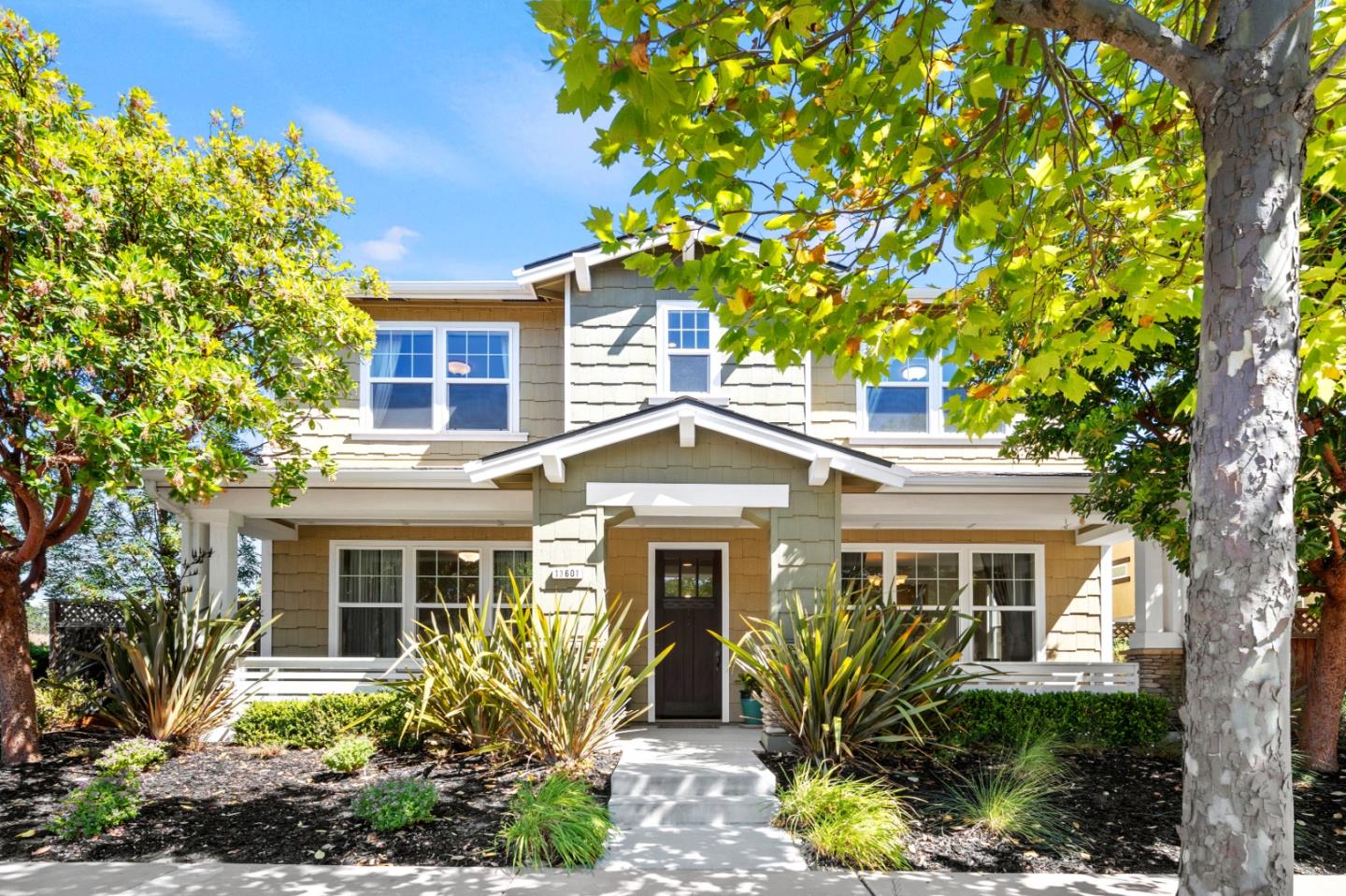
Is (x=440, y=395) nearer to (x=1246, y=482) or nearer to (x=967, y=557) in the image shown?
(x=967, y=557)

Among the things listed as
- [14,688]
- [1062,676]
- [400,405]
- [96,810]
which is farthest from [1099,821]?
[14,688]

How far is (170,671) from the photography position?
8.95 m

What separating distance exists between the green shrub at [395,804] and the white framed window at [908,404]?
7544 mm

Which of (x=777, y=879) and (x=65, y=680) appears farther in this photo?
(x=65, y=680)

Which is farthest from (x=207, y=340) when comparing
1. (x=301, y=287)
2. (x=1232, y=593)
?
(x=1232, y=593)

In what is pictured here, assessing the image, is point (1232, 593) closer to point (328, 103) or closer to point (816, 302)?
point (816, 302)

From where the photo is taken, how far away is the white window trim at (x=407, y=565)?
12266mm

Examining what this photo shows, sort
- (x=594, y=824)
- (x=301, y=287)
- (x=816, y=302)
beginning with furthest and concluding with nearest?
(x=301, y=287) < (x=594, y=824) < (x=816, y=302)

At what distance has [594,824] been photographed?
236 inches

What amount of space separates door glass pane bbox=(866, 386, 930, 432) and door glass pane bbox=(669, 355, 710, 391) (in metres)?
2.32

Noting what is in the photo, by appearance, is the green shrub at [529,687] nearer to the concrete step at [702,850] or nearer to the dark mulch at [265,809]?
the dark mulch at [265,809]

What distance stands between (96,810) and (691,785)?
449 cm

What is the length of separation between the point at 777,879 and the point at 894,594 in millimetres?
7246

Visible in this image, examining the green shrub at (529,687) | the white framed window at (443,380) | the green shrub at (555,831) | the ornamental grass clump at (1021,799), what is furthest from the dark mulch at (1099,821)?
the white framed window at (443,380)
